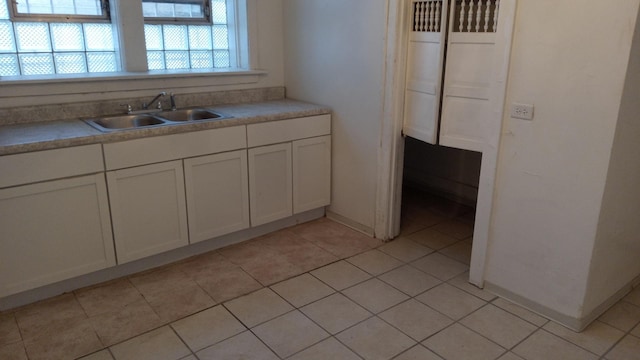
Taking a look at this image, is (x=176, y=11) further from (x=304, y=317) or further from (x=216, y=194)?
(x=304, y=317)

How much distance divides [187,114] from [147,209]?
0.86m

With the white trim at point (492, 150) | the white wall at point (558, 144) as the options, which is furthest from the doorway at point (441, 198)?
the white wall at point (558, 144)

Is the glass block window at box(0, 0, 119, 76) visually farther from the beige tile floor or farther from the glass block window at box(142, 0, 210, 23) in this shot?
the beige tile floor

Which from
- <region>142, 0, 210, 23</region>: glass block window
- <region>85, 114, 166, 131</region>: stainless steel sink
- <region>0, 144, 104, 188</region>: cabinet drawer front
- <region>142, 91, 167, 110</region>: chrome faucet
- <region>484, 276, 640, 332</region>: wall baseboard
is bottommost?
<region>484, 276, 640, 332</region>: wall baseboard

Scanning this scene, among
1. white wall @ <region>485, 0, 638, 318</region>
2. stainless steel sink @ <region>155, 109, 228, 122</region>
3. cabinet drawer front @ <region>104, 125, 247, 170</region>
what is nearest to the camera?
white wall @ <region>485, 0, 638, 318</region>

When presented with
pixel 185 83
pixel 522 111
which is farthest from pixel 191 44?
pixel 522 111

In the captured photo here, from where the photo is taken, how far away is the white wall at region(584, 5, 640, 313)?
2.18 metres

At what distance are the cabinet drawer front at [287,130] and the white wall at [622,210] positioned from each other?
76.4 inches

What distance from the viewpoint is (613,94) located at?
6.95ft

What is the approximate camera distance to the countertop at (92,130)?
2445 mm

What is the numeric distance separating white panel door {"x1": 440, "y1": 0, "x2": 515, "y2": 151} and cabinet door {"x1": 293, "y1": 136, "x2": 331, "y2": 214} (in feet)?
3.39

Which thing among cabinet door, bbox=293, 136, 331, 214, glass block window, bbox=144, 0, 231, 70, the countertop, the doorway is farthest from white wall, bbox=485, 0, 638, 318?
glass block window, bbox=144, 0, 231, 70

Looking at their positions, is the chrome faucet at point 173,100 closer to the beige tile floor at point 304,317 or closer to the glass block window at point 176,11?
the glass block window at point 176,11

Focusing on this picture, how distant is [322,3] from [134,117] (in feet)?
5.09
